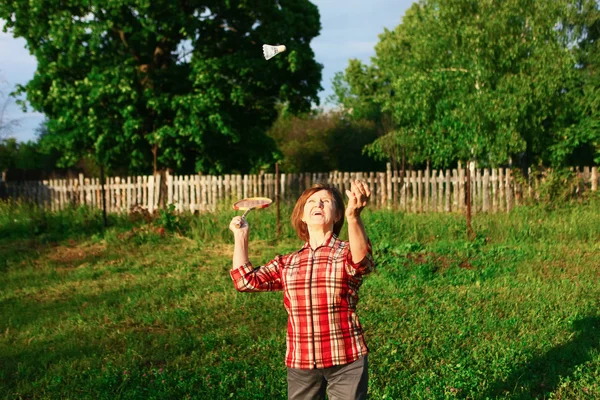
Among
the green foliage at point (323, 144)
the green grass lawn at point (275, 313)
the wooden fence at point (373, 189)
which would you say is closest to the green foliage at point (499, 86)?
the wooden fence at point (373, 189)

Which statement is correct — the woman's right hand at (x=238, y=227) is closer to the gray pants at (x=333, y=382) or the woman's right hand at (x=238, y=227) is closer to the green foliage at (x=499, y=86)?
the gray pants at (x=333, y=382)

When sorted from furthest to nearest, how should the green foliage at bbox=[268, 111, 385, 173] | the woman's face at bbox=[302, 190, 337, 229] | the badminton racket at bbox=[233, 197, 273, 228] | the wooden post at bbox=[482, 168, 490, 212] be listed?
the green foliage at bbox=[268, 111, 385, 173] < the wooden post at bbox=[482, 168, 490, 212] < the badminton racket at bbox=[233, 197, 273, 228] < the woman's face at bbox=[302, 190, 337, 229]

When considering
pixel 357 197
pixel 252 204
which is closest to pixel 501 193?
pixel 252 204

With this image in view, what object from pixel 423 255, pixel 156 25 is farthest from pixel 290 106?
pixel 423 255

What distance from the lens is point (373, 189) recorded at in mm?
16031

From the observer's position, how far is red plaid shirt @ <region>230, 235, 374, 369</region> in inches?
113

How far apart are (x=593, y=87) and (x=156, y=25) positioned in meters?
14.2

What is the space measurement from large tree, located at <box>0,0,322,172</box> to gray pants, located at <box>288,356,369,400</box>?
15318mm

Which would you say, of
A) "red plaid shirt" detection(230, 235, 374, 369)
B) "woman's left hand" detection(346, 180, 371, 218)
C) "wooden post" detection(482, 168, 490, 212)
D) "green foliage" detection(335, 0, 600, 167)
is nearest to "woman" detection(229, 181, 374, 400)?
"red plaid shirt" detection(230, 235, 374, 369)

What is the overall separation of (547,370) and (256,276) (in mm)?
2953

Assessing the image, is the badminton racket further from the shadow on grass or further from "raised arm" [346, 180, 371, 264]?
the shadow on grass

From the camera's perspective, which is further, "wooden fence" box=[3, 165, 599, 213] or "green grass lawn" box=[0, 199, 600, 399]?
"wooden fence" box=[3, 165, 599, 213]

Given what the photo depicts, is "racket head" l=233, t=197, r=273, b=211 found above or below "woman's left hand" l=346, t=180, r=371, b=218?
below

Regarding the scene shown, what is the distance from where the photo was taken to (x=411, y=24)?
105 feet
